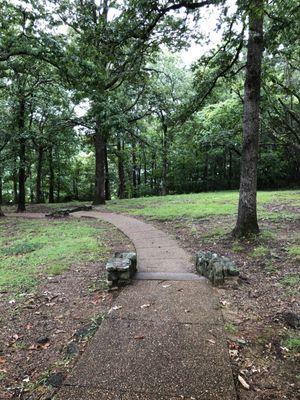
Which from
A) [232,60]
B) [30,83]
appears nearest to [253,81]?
[232,60]

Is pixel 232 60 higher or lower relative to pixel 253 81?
higher

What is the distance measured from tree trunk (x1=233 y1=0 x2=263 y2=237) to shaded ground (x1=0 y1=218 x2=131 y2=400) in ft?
8.90

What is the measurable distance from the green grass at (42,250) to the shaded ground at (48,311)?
2 centimetres

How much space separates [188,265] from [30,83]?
477 inches

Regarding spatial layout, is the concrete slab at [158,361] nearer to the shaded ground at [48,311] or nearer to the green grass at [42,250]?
the shaded ground at [48,311]

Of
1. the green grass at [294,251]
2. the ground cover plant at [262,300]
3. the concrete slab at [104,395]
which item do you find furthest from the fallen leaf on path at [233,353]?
the green grass at [294,251]

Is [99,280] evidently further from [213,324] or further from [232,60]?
[232,60]

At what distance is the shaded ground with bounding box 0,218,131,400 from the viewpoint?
2988mm

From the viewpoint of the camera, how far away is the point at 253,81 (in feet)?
21.2

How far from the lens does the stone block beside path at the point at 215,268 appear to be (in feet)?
15.2

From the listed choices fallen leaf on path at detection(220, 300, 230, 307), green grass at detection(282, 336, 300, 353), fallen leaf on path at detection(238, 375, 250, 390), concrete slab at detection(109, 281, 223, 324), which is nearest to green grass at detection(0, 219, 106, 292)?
concrete slab at detection(109, 281, 223, 324)

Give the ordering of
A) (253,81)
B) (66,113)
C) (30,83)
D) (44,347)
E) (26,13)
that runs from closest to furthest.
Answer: (44,347), (253,81), (26,13), (30,83), (66,113)

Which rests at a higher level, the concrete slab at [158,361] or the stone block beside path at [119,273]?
the stone block beside path at [119,273]

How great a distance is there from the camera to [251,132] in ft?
21.4
